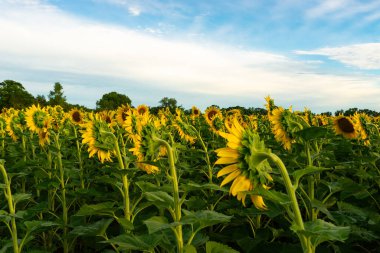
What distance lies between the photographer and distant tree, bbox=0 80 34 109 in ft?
163

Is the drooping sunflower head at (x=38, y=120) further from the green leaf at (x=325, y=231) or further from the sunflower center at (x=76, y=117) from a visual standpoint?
the green leaf at (x=325, y=231)

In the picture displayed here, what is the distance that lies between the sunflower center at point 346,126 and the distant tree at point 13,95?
155ft

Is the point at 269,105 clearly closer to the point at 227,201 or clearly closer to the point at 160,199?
the point at 227,201

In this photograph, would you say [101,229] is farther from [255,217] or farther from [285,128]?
[285,128]

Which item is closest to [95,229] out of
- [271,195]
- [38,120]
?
[271,195]

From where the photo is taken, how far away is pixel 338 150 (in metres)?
5.65

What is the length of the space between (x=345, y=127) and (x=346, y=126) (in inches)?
0.8

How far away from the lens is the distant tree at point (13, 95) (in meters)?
49.7

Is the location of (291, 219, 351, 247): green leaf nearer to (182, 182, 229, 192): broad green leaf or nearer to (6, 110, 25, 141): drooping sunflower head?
(182, 182, 229, 192): broad green leaf

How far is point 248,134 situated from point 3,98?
5561 cm

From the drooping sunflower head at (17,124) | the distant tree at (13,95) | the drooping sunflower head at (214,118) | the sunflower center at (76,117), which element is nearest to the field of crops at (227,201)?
the drooping sunflower head at (214,118)

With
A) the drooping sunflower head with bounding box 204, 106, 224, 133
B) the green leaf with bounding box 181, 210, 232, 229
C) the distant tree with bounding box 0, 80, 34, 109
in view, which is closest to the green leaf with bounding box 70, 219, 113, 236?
the green leaf with bounding box 181, 210, 232, 229

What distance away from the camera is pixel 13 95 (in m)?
51.6

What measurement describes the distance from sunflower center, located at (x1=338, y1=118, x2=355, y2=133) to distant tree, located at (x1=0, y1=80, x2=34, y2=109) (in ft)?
155
